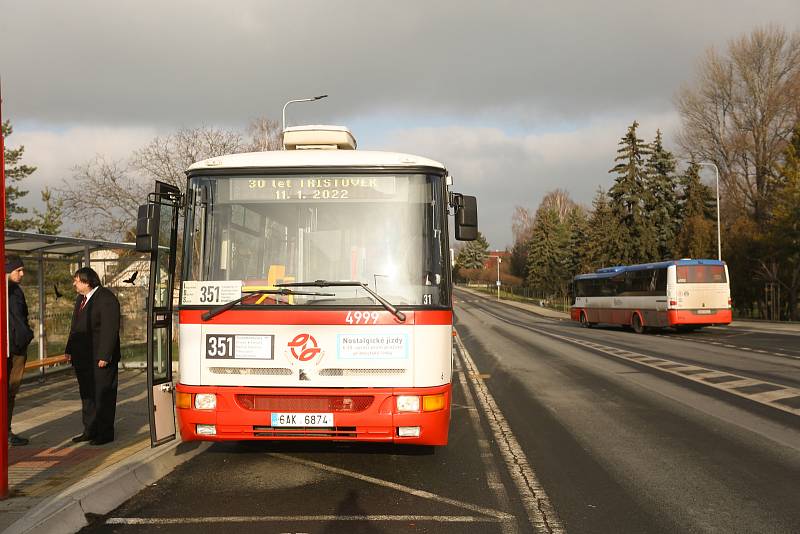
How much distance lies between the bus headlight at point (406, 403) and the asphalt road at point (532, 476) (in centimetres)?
67

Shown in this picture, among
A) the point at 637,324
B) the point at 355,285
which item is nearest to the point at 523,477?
the point at 355,285

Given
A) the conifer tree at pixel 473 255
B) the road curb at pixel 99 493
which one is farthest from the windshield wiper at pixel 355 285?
the conifer tree at pixel 473 255

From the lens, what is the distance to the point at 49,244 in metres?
11.2

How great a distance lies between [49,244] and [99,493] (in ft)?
22.9

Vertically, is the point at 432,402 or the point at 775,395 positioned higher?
the point at 432,402

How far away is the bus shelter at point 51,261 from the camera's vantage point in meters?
10.9

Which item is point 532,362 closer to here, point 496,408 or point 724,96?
point 496,408

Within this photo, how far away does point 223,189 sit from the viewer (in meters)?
6.47

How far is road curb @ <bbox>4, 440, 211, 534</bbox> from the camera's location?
472cm

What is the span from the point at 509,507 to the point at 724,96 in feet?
153

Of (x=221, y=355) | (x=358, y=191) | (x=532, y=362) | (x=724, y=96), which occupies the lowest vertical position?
(x=532, y=362)

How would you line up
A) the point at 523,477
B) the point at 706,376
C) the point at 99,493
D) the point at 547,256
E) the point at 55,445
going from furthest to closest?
the point at 547,256 < the point at 706,376 < the point at 55,445 < the point at 523,477 < the point at 99,493

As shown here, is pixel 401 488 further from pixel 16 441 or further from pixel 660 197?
pixel 660 197

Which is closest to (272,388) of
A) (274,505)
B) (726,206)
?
(274,505)
